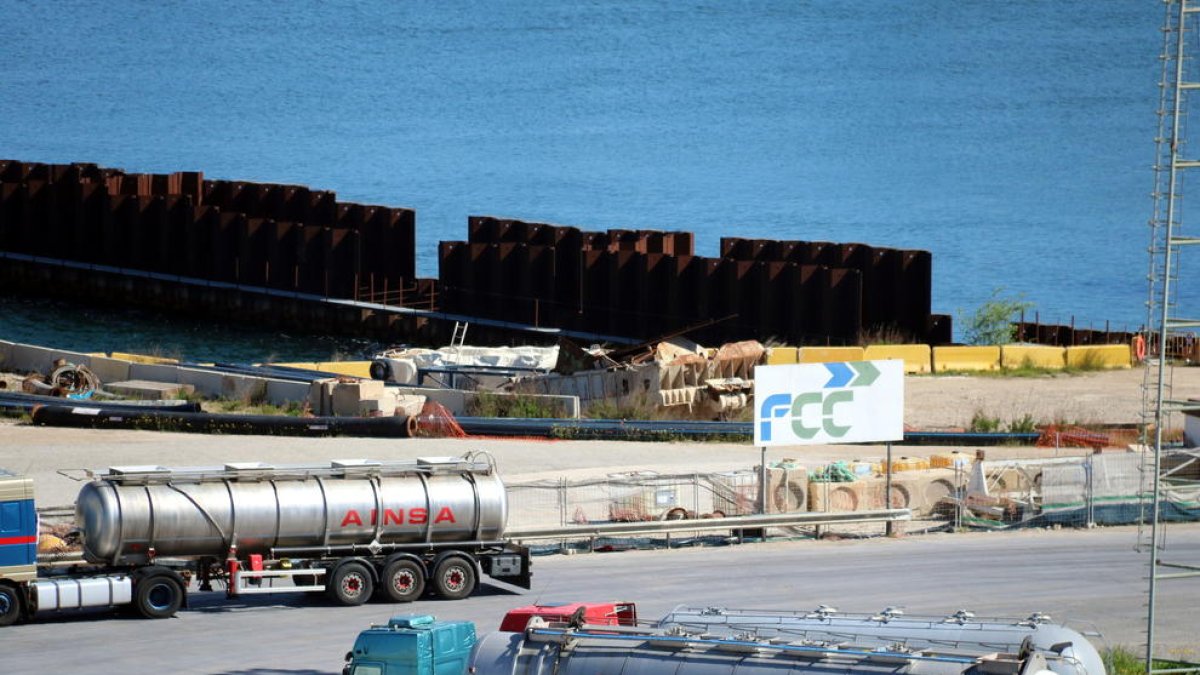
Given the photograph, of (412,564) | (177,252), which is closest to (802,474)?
(412,564)

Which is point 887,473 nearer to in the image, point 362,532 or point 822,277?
point 362,532

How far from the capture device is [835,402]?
1535 inches

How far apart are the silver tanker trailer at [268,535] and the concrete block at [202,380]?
2590cm

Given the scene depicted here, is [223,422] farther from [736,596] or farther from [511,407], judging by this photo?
[736,596]

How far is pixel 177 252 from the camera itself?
317ft

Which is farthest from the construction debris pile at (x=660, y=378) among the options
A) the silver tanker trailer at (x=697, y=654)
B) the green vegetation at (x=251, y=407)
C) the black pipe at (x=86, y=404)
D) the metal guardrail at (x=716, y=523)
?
the silver tanker trailer at (x=697, y=654)

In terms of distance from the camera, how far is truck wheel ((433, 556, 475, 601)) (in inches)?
1218

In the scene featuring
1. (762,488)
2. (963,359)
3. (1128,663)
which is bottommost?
(1128,663)

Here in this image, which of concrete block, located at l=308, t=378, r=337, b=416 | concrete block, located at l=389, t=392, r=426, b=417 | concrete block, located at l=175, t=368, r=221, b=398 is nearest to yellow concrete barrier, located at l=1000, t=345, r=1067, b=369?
concrete block, located at l=389, t=392, r=426, b=417

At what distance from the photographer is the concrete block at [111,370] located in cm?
5934

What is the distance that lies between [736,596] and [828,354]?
27429 millimetres

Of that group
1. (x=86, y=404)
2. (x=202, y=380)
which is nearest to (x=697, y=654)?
(x=86, y=404)

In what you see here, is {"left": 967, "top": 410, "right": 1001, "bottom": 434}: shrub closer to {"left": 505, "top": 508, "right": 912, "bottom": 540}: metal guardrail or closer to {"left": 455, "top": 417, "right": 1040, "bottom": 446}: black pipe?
{"left": 455, "top": 417, "right": 1040, "bottom": 446}: black pipe

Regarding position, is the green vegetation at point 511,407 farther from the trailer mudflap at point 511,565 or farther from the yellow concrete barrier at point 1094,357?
the trailer mudflap at point 511,565
